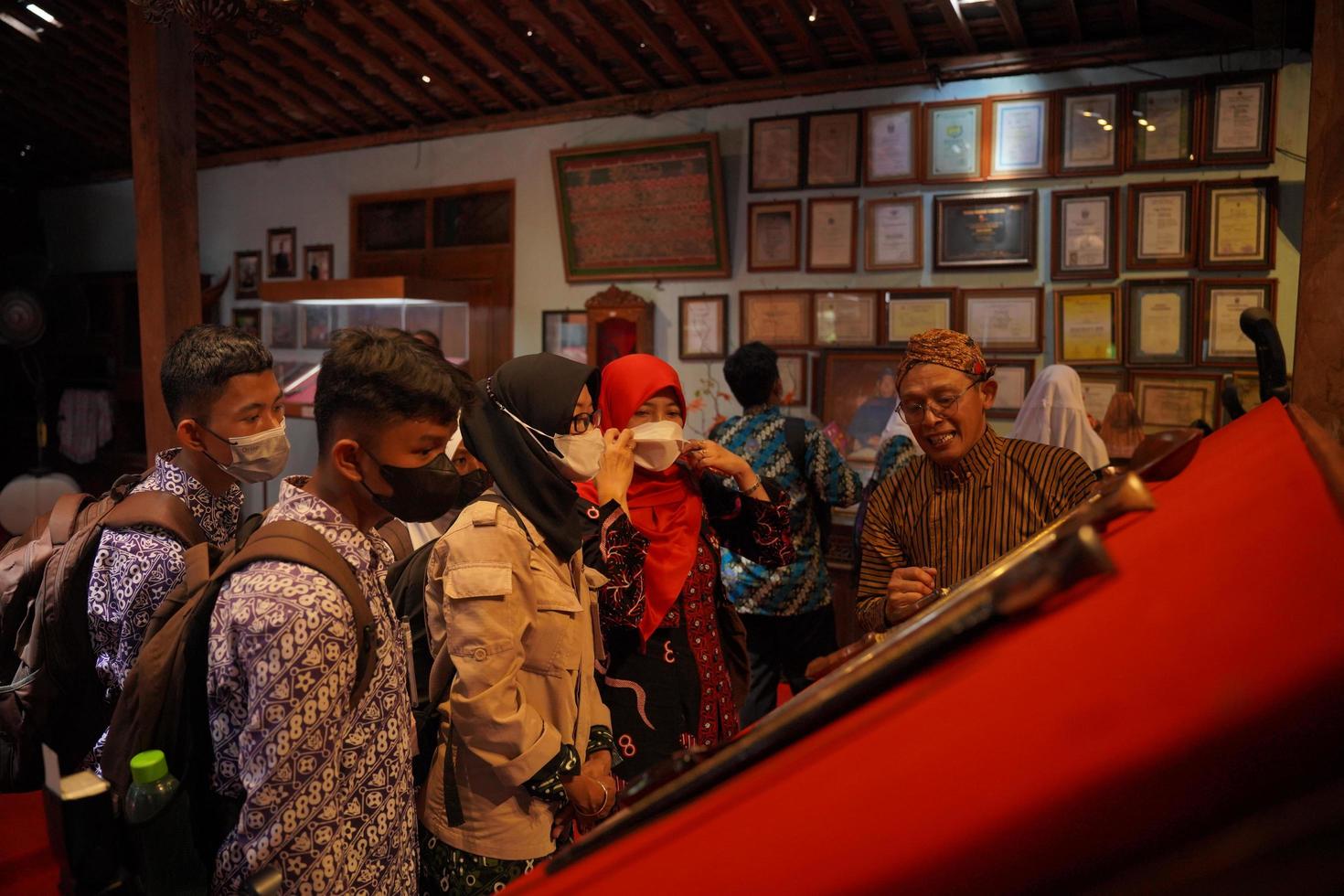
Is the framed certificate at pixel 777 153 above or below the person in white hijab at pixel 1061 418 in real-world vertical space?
above

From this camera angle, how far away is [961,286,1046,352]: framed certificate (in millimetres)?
5172

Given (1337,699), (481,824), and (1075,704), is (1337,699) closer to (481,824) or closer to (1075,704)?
(1075,704)

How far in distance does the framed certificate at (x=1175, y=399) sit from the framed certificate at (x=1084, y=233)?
66 centimetres

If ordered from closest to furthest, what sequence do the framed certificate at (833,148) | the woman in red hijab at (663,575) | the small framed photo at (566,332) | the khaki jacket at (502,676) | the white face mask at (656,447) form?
1. the khaki jacket at (502,676)
2. the woman in red hijab at (663,575)
3. the white face mask at (656,447)
4. the framed certificate at (833,148)
5. the small framed photo at (566,332)

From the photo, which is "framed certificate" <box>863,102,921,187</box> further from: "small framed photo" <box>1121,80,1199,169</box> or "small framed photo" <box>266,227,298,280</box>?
"small framed photo" <box>266,227,298,280</box>

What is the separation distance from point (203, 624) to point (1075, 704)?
1362 mm

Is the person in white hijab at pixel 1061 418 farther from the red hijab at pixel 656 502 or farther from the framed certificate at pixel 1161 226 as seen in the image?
the red hijab at pixel 656 502

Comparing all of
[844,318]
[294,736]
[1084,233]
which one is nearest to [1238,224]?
[1084,233]

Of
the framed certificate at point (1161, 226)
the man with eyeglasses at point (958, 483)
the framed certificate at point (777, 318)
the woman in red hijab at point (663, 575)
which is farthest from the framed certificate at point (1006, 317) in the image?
the man with eyeglasses at point (958, 483)

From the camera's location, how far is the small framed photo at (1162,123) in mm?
4664

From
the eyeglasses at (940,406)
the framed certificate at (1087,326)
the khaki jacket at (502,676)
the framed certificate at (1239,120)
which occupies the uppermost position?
the framed certificate at (1239,120)

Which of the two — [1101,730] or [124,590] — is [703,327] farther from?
[1101,730]

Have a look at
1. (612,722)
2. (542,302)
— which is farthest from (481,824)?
(542,302)

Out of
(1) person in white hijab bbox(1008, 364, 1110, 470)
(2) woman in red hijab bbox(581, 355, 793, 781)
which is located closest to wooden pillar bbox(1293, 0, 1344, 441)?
(2) woman in red hijab bbox(581, 355, 793, 781)
